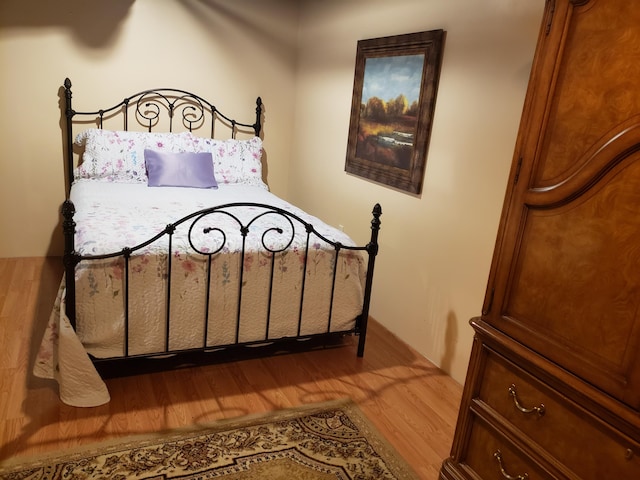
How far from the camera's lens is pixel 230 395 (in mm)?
2289

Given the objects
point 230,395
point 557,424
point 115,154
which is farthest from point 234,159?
point 557,424

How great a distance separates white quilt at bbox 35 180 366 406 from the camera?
2090mm

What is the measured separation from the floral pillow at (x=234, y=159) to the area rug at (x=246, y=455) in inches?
84.7

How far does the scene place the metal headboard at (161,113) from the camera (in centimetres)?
366

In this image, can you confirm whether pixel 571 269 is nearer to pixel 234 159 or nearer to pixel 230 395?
pixel 230 395

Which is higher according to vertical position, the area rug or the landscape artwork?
the landscape artwork

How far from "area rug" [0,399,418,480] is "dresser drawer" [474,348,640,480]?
547 mm

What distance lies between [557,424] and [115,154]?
321 cm

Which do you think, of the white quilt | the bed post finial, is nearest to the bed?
the white quilt

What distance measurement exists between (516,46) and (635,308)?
1.46 meters

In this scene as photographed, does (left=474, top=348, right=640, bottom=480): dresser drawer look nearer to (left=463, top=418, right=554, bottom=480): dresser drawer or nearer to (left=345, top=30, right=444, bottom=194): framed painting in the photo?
(left=463, top=418, right=554, bottom=480): dresser drawer

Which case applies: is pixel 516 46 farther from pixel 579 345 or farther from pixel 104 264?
pixel 104 264

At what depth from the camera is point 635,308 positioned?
119 centimetres

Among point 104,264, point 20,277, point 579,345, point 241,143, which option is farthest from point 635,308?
point 20,277
